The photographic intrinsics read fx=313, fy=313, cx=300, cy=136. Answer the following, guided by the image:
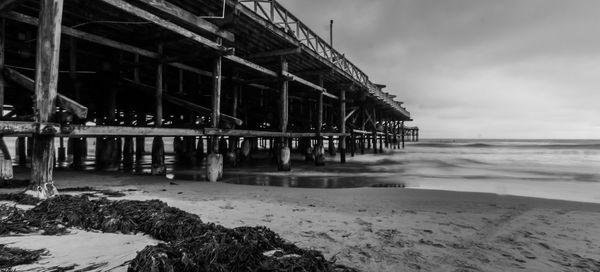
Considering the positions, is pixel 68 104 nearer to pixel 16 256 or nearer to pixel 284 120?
pixel 16 256

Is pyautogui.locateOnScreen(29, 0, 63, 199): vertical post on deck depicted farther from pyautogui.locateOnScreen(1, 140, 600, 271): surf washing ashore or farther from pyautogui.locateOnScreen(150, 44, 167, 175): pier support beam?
pyautogui.locateOnScreen(150, 44, 167, 175): pier support beam

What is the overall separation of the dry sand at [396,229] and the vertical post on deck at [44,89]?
4.48 ft

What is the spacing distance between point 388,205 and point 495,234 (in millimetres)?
1806

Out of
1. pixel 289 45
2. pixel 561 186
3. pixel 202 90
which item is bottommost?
pixel 561 186

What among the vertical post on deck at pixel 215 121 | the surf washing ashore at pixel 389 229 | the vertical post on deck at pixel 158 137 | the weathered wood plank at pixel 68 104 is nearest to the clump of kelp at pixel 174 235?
the surf washing ashore at pixel 389 229

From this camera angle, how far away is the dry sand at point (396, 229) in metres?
2.77

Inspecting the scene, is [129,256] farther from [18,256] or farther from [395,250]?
[395,250]

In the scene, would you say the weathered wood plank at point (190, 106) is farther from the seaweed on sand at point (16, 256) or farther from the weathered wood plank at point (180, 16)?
the seaweed on sand at point (16, 256)

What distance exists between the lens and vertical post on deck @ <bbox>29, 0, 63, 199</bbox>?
4203 millimetres

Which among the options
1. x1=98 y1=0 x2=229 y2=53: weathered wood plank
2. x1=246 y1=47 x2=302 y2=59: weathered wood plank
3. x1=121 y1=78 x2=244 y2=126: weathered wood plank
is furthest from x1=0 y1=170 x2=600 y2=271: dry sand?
x1=246 y1=47 x2=302 y2=59: weathered wood plank

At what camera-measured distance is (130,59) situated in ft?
36.7

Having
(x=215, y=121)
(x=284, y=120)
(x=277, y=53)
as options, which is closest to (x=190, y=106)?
(x=215, y=121)

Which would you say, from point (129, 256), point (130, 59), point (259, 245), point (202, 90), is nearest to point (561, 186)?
point (259, 245)

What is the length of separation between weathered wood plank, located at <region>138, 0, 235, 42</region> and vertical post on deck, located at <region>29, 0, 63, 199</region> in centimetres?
176
